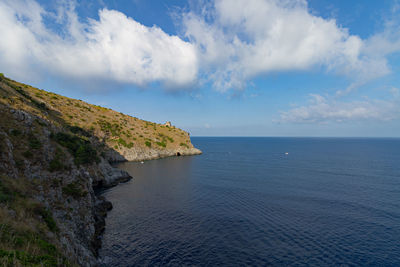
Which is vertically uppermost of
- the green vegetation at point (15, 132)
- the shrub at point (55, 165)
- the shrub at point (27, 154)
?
the green vegetation at point (15, 132)

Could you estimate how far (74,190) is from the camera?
1097 inches

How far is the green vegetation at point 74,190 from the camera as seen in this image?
88.7 feet

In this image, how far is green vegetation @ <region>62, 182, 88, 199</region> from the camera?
1064 inches

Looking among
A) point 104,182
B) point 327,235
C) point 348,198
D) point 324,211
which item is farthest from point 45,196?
point 348,198

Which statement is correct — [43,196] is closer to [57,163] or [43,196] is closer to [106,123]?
[57,163]

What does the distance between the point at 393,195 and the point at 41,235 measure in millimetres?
70904

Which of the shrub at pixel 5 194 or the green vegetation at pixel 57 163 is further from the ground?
the green vegetation at pixel 57 163

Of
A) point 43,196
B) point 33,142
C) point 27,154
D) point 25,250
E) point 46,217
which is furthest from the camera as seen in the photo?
point 33,142

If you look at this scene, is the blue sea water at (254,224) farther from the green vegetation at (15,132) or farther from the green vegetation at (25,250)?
the green vegetation at (15,132)

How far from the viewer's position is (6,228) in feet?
46.4

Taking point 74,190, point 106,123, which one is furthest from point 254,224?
point 106,123

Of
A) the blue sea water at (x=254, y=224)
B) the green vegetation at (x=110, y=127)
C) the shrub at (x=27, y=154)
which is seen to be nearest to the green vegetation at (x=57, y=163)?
the shrub at (x=27, y=154)

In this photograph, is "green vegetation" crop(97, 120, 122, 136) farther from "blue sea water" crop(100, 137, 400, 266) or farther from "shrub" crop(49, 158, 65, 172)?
"shrub" crop(49, 158, 65, 172)

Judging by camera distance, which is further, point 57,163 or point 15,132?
point 57,163
